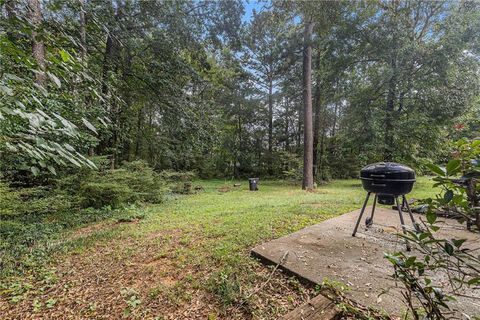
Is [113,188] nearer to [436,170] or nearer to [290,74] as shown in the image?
[436,170]

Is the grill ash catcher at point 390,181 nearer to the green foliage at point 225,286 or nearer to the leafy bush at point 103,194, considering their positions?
the green foliage at point 225,286

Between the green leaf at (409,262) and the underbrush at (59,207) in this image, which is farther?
the underbrush at (59,207)

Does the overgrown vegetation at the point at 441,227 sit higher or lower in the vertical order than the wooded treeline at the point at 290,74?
lower

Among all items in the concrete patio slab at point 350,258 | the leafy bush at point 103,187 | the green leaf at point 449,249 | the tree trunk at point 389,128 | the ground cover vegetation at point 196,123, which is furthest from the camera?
the tree trunk at point 389,128

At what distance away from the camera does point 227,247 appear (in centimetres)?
240

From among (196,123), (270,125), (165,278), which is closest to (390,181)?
(165,278)

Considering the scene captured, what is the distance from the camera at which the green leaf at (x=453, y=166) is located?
0.74 meters

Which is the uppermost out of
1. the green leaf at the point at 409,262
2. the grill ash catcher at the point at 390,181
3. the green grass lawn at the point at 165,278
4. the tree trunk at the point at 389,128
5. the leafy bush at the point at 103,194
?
the tree trunk at the point at 389,128

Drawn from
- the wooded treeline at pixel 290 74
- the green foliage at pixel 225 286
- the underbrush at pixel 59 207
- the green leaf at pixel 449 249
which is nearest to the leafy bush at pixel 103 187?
the underbrush at pixel 59 207

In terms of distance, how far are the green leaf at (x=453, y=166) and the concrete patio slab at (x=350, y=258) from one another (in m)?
0.57

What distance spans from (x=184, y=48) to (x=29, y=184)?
4852 millimetres

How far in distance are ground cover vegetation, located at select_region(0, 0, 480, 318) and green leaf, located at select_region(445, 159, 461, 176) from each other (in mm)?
27

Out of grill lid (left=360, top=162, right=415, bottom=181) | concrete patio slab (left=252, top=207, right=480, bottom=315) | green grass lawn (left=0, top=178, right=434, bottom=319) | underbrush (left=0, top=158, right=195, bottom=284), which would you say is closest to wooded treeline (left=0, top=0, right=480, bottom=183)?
underbrush (left=0, top=158, right=195, bottom=284)

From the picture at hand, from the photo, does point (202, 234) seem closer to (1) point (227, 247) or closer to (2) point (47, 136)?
(1) point (227, 247)
